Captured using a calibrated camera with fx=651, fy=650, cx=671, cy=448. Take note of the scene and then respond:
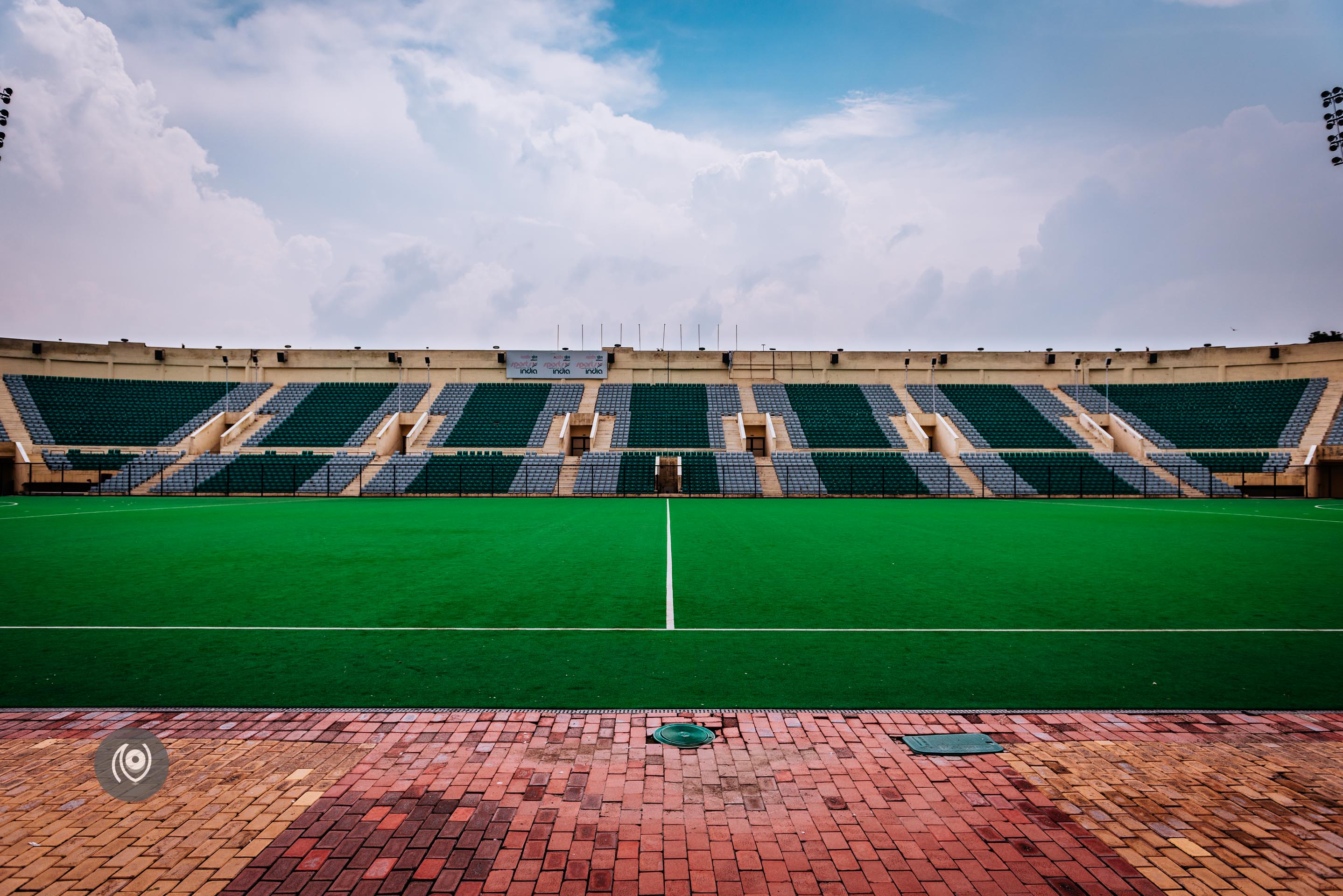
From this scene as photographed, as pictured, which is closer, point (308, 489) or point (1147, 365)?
point (308, 489)

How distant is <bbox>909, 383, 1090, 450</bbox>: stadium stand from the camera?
122 ft

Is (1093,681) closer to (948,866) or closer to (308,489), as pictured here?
(948,866)

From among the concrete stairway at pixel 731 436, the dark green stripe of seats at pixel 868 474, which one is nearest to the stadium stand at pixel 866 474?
the dark green stripe of seats at pixel 868 474

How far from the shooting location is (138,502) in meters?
26.1

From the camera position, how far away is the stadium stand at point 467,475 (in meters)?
31.7

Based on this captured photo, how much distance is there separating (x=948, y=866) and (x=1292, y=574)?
11.6 meters

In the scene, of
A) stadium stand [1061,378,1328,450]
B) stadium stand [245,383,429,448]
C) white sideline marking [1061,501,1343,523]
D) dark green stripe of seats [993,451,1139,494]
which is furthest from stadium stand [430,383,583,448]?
Result: stadium stand [1061,378,1328,450]

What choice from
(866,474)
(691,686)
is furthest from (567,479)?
(691,686)

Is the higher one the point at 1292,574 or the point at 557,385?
the point at 557,385

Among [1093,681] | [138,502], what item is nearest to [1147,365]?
[1093,681]

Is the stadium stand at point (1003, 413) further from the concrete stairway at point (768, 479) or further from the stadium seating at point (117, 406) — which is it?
the stadium seating at point (117, 406)

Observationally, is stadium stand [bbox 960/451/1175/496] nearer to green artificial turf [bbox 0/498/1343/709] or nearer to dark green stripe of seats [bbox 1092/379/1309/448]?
dark green stripe of seats [bbox 1092/379/1309/448]

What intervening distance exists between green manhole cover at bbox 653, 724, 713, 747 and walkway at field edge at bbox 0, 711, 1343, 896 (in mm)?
109

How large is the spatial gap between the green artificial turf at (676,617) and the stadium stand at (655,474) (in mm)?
15576
